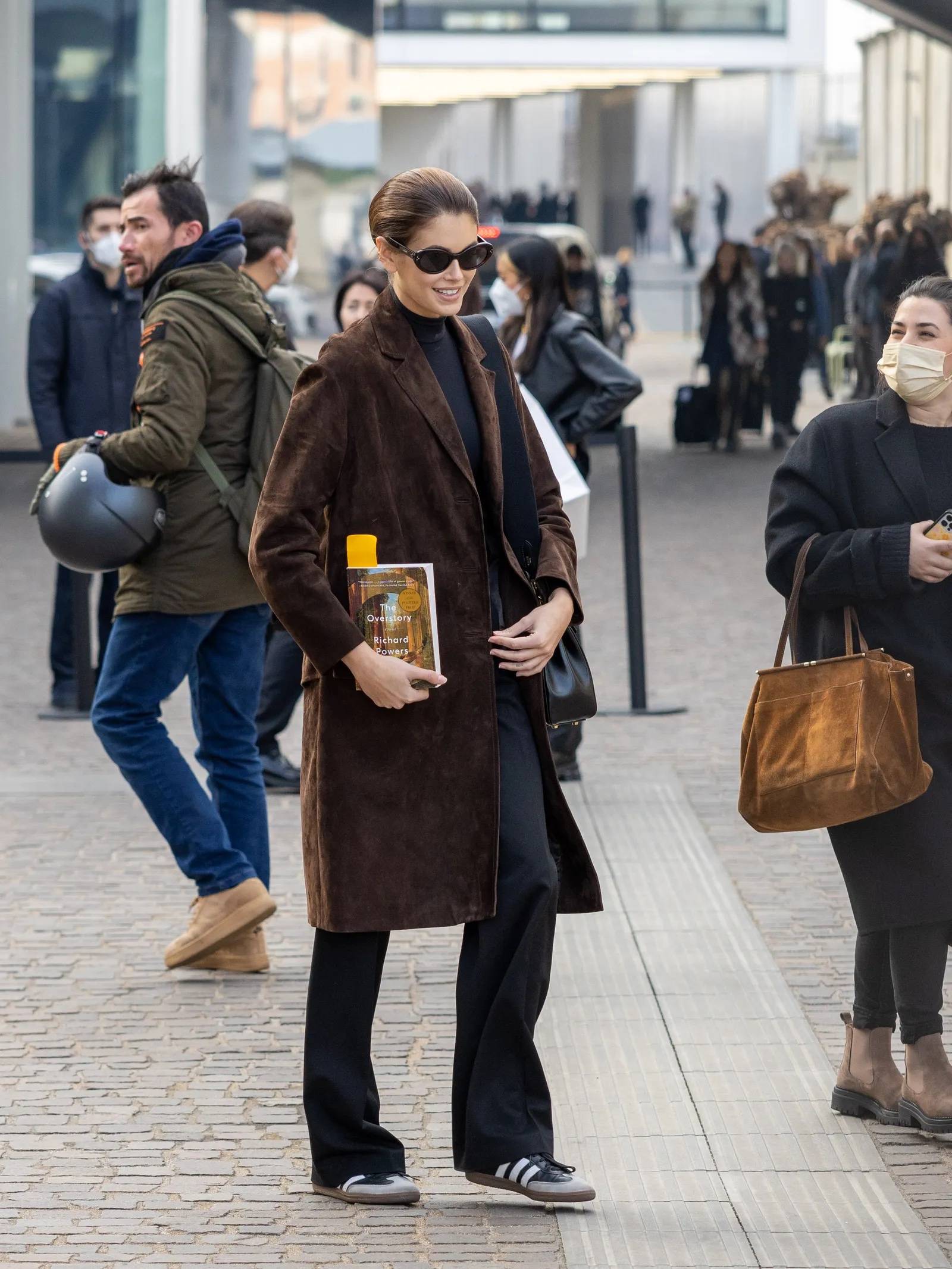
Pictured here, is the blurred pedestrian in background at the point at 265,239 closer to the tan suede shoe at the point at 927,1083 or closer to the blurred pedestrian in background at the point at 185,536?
the blurred pedestrian in background at the point at 185,536

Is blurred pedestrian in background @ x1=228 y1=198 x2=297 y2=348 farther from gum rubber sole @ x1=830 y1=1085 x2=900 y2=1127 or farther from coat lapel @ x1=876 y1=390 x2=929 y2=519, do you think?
gum rubber sole @ x1=830 y1=1085 x2=900 y2=1127

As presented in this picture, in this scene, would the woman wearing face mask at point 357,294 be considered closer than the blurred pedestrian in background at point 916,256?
Yes

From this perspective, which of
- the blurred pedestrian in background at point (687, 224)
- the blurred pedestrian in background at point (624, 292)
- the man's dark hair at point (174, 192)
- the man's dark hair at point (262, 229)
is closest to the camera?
the man's dark hair at point (174, 192)

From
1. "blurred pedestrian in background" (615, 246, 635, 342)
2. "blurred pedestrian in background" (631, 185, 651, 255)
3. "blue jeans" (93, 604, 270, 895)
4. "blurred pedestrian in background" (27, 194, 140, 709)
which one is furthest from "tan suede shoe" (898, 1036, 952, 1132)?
"blurred pedestrian in background" (631, 185, 651, 255)

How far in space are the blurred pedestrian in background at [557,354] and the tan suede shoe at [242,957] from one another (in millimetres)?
1995

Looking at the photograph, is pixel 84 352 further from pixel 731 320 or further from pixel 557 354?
pixel 731 320

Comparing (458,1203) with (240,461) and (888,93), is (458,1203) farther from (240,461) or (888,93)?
(888,93)

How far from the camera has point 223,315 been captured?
17.5 feet

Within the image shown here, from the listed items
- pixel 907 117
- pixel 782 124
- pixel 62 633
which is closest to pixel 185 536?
pixel 62 633

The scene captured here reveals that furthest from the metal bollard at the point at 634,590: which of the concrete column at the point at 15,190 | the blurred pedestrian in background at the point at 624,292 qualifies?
the blurred pedestrian in background at the point at 624,292

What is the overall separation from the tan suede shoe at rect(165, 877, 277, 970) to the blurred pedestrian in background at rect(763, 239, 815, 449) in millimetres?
14161

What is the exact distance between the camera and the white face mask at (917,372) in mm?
4316

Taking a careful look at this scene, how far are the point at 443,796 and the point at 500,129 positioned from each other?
5818cm

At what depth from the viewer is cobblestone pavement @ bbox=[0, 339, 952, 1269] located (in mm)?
3809
